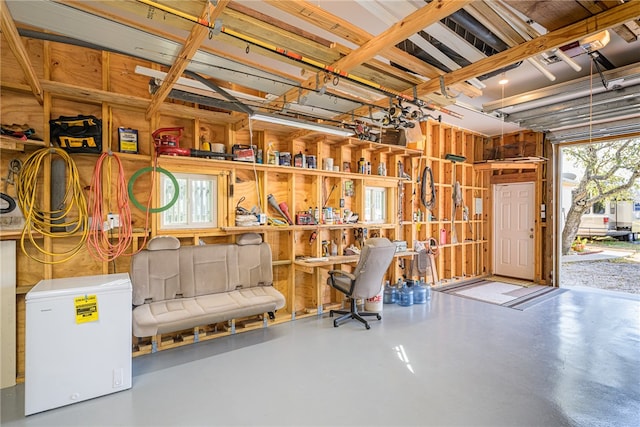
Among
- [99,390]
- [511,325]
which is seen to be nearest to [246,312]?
[99,390]

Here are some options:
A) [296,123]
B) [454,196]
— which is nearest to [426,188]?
[454,196]

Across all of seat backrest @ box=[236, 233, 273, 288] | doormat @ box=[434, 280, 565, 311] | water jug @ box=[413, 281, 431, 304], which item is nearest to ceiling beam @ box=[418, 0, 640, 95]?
seat backrest @ box=[236, 233, 273, 288]

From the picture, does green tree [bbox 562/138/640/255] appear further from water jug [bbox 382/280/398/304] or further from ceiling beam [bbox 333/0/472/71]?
ceiling beam [bbox 333/0/472/71]

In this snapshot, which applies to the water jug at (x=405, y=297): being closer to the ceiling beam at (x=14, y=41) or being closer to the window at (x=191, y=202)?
the window at (x=191, y=202)

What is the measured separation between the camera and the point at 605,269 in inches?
311

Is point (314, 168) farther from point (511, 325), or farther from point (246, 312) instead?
point (511, 325)

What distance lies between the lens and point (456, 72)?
2.87 meters

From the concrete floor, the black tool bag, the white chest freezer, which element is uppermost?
the black tool bag

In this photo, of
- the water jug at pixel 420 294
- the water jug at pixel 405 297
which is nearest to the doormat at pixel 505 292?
the water jug at pixel 420 294

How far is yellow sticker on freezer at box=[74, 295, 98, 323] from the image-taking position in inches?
96.3

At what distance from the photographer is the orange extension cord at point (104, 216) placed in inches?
122

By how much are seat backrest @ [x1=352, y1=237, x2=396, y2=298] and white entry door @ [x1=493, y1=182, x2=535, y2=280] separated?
4.54 m

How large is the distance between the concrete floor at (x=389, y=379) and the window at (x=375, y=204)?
1898 millimetres

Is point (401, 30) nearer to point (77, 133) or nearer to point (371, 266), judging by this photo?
point (371, 266)
